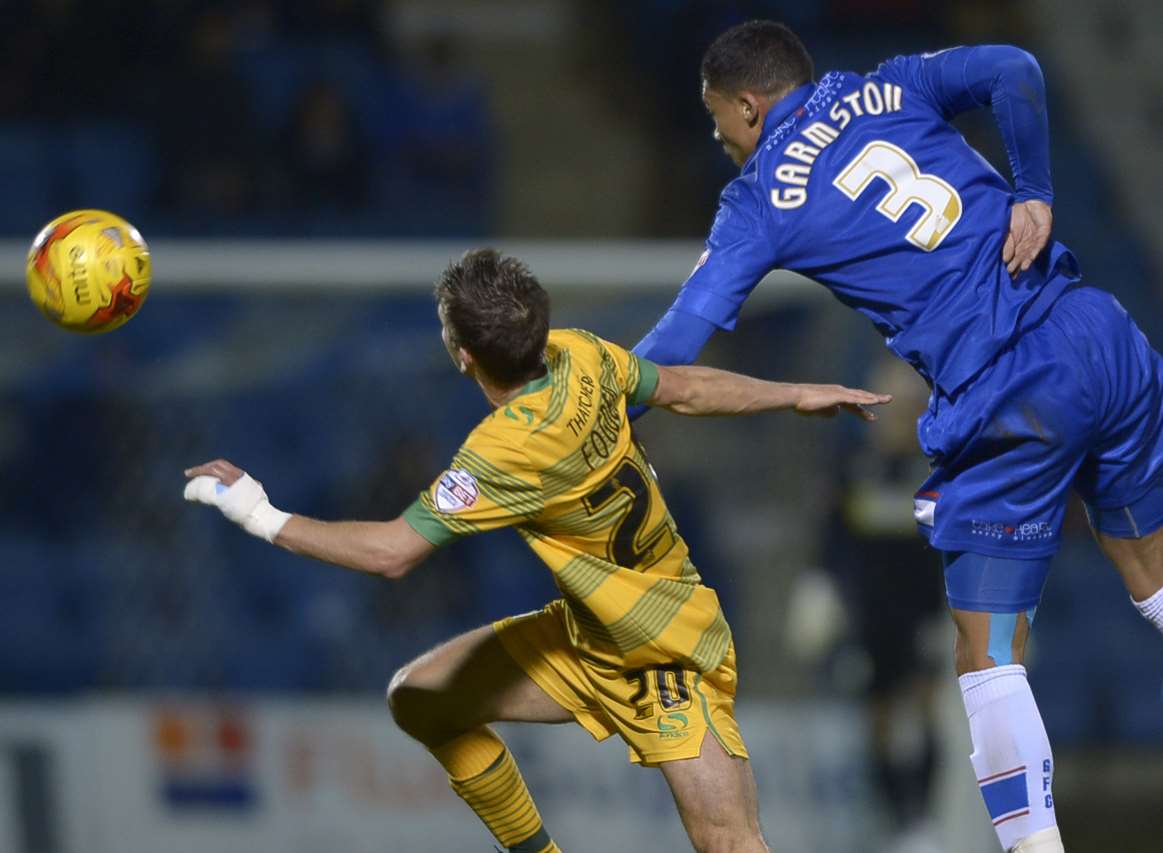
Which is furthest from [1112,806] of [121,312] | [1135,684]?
[121,312]

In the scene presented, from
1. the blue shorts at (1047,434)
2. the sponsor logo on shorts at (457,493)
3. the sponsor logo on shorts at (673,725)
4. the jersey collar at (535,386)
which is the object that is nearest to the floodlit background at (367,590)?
the blue shorts at (1047,434)

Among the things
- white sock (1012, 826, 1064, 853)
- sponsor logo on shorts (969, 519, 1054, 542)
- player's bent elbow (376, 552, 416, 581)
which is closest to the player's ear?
sponsor logo on shorts (969, 519, 1054, 542)

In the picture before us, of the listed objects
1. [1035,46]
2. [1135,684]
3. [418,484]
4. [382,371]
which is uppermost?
[1035,46]

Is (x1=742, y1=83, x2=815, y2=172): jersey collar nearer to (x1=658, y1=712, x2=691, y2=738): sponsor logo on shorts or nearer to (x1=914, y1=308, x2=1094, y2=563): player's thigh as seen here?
(x1=914, y1=308, x2=1094, y2=563): player's thigh

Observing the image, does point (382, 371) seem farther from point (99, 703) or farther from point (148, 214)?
point (148, 214)

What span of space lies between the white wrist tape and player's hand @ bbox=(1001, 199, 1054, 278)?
1.76 m

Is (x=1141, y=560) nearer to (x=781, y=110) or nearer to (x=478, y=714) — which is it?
(x=781, y=110)

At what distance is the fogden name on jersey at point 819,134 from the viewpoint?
12.6 feet

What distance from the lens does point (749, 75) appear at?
13.0ft

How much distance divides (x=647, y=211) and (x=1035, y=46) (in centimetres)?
297

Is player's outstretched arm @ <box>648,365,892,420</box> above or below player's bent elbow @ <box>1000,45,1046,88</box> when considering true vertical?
below

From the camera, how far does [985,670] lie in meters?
3.78

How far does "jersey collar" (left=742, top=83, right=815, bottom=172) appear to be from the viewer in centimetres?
394

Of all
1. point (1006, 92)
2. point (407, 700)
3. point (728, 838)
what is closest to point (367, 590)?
point (407, 700)
